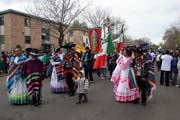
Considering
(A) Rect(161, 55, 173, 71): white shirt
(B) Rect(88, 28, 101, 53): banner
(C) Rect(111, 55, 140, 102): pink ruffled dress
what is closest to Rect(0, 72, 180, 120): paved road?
(C) Rect(111, 55, 140, 102): pink ruffled dress

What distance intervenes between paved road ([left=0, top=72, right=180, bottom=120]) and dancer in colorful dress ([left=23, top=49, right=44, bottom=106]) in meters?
0.43

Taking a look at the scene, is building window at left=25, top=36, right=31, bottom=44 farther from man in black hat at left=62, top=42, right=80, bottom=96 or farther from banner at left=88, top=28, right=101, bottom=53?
man in black hat at left=62, top=42, right=80, bottom=96

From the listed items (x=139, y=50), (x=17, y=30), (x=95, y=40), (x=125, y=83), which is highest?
(x=17, y=30)

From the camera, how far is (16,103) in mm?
8812

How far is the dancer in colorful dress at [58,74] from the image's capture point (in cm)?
1098

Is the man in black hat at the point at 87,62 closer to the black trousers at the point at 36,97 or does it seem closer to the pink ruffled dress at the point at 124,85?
the pink ruffled dress at the point at 124,85

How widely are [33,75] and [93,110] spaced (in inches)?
85.3

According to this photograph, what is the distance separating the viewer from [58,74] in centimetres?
1101

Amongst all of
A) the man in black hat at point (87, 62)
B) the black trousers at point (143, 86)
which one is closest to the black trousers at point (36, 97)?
the black trousers at point (143, 86)

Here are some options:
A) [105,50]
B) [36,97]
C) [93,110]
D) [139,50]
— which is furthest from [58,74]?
[105,50]

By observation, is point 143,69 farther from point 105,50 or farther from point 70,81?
point 105,50

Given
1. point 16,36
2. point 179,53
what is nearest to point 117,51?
point 179,53

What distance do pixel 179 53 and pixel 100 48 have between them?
168 inches

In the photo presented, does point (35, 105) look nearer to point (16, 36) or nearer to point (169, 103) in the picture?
point (169, 103)
